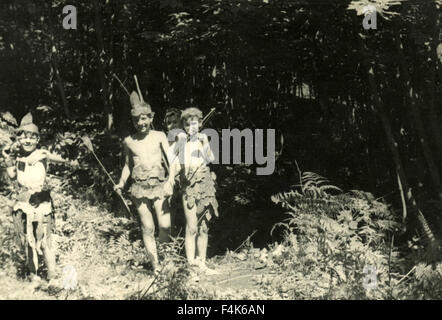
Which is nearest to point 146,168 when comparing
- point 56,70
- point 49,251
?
point 49,251

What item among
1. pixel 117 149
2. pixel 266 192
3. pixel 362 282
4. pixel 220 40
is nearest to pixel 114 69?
pixel 117 149

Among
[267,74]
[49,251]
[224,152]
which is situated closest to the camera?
[49,251]

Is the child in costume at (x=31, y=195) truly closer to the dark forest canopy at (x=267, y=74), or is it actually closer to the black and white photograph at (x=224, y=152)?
the black and white photograph at (x=224, y=152)

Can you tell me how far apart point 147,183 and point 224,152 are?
10.1 ft

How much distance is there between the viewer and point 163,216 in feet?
18.1

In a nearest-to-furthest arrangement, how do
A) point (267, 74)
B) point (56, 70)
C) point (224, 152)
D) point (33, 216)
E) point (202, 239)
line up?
point (33, 216) → point (202, 239) → point (267, 74) → point (224, 152) → point (56, 70)

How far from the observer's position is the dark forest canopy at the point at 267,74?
6.73 meters

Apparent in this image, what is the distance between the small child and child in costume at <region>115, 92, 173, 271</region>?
0.19 metres

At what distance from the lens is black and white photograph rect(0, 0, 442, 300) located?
5168mm

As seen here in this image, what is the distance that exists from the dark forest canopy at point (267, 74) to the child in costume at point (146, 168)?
1540 mm

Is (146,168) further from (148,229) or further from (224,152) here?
(224,152)

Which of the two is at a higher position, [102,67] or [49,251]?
[102,67]

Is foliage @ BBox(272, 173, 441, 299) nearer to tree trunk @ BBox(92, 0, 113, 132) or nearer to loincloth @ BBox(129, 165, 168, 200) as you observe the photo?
loincloth @ BBox(129, 165, 168, 200)

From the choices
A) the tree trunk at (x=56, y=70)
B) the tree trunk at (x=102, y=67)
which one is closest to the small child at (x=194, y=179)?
the tree trunk at (x=102, y=67)
